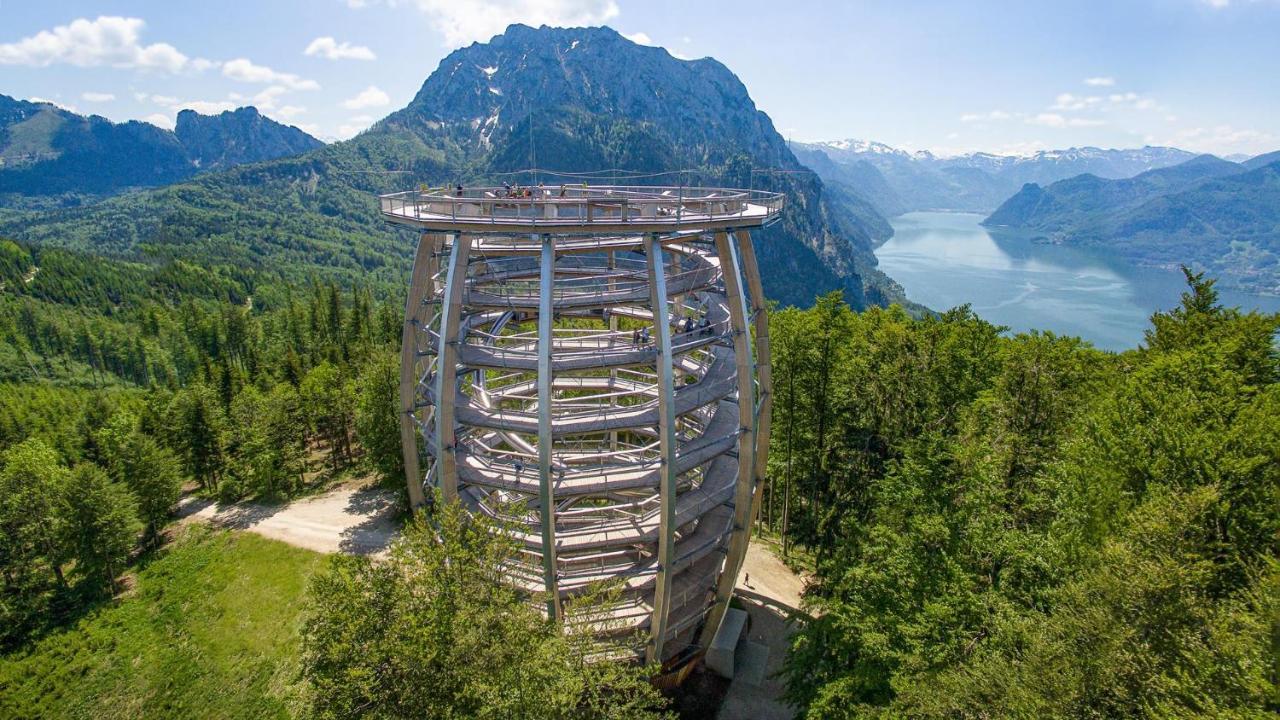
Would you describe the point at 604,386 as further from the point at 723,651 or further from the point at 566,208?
the point at 723,651

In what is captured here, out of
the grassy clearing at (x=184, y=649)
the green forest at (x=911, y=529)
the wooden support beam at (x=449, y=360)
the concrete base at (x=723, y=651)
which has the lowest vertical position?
the grassy clearing at (x=184, y=649)

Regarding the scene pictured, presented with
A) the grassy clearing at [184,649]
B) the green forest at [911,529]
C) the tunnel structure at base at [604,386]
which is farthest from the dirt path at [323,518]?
the tunnel structure at base at [604,386]

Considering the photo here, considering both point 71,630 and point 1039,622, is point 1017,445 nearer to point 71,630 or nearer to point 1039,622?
point 1039,622

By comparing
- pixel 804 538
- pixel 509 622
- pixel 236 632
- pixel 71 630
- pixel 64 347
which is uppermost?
pixel 509 622

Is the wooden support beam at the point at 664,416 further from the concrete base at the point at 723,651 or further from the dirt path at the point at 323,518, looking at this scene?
the dirt path at the point at 323,518

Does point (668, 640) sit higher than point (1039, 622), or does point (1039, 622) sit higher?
point (1039, 622)

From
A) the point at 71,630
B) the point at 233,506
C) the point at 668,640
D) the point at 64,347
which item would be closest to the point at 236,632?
the point at 71,630

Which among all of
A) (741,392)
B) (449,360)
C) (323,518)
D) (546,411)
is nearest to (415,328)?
(449,360)
